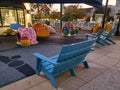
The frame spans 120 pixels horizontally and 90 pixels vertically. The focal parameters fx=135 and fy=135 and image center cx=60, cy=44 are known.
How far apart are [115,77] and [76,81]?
1077 millimetres

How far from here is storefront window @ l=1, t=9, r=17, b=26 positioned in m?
11.0

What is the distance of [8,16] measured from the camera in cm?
1128

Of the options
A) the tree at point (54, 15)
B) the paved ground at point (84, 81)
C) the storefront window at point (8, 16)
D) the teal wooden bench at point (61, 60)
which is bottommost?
the paved ground at point (84, 81)

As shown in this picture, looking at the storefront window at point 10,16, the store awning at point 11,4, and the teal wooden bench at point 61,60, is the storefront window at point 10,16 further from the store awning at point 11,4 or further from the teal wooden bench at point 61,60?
the teal wooden bench at point 61,60

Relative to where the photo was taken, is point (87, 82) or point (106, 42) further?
point (106, 42)

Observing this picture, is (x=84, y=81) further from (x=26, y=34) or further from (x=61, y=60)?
(x=26, y=34)

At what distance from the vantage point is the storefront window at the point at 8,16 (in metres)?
11.0

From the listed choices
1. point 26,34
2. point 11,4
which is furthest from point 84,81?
point 11,4

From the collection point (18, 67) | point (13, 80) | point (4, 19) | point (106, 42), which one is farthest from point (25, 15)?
point (13, 80)

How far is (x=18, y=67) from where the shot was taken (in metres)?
4.08

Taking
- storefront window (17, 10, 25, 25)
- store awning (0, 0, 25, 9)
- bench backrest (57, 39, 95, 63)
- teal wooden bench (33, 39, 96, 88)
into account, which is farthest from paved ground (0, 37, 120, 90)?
storefront window (17, 10, 25, 25)

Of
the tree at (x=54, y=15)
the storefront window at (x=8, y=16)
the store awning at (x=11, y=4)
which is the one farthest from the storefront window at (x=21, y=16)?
Answer: the tree at (x=54, y=15)

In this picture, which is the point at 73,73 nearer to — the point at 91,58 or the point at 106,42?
the point at 91,58

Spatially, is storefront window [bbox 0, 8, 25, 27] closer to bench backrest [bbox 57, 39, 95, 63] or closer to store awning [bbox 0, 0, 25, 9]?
store awning [bbox 0, 0, 25, 9]
